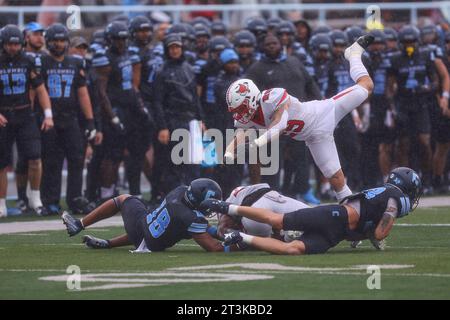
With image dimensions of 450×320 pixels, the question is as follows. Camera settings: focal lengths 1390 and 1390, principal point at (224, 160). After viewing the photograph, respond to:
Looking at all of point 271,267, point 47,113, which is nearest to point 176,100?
point 47,113

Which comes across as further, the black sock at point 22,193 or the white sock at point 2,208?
the black sock at point 22,193

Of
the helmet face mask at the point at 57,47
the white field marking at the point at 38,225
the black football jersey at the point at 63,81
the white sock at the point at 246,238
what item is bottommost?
the white field marking at the point at 38,225

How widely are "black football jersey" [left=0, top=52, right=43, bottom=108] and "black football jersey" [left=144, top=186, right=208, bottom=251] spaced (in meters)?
4.66

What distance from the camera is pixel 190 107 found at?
55.3ft

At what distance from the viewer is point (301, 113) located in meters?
12.6

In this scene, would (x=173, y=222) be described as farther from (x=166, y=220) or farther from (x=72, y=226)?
(x=72, y=226)

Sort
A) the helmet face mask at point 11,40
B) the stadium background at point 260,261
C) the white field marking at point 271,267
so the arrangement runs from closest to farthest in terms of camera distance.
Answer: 1. the stadium background at point 260,261
2. the white field marking at point 271,267
3. the helmet face mask at point 11,40

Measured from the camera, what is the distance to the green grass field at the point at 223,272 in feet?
28.9

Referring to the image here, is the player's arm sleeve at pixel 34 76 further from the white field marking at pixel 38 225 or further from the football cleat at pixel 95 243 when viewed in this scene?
the football cleat at pixel 95 243

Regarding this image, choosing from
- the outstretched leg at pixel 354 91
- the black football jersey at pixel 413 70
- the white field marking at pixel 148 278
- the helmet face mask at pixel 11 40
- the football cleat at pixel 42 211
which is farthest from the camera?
the black football jersey at pixel 413 70

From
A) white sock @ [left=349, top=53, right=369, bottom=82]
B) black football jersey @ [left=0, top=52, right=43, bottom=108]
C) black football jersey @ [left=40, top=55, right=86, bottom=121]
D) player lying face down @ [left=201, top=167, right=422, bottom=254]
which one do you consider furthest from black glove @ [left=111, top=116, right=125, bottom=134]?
player lying face down @ [left=201, top=167, right=422, bottom=254]

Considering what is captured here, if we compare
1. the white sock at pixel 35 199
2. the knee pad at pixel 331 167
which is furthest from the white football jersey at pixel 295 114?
the white sock at pixel 35 199

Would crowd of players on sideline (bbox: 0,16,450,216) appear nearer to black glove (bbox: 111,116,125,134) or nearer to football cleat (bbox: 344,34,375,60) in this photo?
black glove (bbox: 111,116,125,134)

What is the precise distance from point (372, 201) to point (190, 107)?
6.19m
